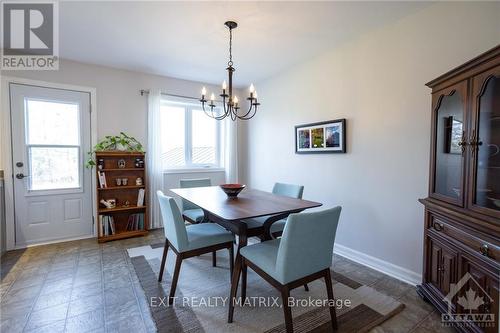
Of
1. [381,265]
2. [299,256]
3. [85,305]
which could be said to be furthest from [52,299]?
[381,265]

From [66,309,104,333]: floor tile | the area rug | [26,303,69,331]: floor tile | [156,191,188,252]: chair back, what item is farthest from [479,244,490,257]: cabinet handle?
[26,303,69,331]: floor tile

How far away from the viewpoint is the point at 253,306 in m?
1.91

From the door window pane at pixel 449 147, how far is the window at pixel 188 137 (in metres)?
3.48

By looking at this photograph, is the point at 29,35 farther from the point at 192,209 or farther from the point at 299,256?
the point at 299,256

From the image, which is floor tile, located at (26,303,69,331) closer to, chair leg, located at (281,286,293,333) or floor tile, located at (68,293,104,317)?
floor tile, located at (68,293,104,317)

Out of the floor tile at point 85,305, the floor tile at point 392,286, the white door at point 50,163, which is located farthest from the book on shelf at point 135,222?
the floor tile at point 392,286

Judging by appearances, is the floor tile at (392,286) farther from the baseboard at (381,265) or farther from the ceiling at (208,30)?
the ceiling at (208,30)

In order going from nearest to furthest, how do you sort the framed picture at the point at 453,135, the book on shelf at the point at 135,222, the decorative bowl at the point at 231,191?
the framed picture at the point at 453,135, the decorative bowl at the point at 231,191, the book on shelf at the point at 135,222

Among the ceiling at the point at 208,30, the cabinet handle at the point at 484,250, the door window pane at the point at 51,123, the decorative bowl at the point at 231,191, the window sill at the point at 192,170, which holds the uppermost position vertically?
the ceiling at the point at 208,30

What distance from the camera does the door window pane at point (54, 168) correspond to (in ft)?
10.4

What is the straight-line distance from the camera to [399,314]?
1.82m

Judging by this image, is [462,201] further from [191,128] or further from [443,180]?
[191,128]

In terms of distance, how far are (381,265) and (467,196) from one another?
1.30 m

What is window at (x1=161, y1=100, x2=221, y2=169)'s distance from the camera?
411 centimetres
